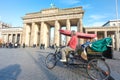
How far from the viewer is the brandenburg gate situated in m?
46.7

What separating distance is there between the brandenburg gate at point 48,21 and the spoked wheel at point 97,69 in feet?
134

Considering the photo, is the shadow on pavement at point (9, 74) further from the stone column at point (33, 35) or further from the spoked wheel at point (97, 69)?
the stone column at point (33, 35)

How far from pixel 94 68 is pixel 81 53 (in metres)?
0.84

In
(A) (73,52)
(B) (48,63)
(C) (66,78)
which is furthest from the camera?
(B) (48,63)

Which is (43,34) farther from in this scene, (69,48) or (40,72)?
(40,72)

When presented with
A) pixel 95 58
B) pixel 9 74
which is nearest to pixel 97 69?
pixel 95 58

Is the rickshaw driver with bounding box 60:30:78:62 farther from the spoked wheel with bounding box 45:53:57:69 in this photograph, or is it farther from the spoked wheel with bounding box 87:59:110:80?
the spoked wheel with bounding box 87:59:110:80

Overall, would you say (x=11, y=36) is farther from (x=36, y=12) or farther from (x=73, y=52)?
(x=73, y=52)

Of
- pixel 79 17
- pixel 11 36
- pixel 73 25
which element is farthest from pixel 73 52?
pixel 11 36

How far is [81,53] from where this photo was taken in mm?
5656

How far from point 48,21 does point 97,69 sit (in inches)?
1885

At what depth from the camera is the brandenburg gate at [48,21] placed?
153 feet

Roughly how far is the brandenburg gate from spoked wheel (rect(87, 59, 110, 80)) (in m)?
40.7

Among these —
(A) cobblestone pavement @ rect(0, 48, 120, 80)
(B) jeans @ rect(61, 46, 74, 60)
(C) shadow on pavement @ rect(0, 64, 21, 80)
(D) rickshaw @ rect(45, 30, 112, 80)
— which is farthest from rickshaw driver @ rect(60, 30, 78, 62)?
(C) shadow on pavement @ rect(0, 64, 21, 80)
